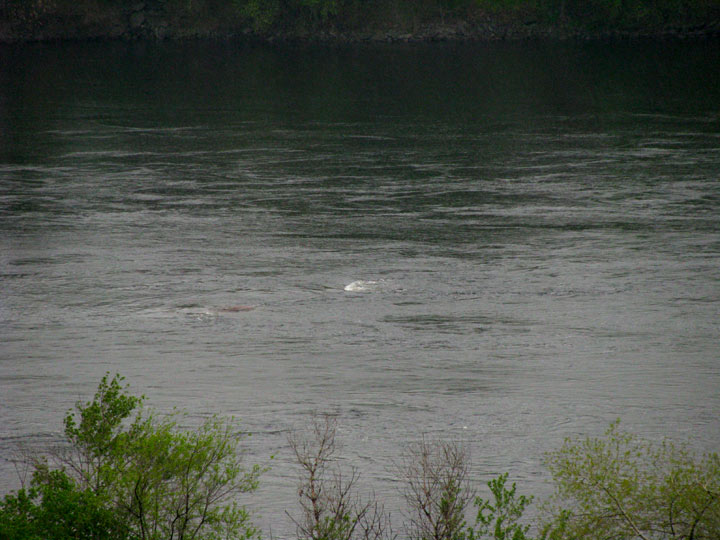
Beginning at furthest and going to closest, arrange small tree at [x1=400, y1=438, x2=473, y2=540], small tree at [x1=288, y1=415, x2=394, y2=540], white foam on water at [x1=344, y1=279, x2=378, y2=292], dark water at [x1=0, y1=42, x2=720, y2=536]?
1. white foam on water at [x1=344, y1=279, x2=378, y2=292]
2. dark water at [x1=0, y1=42, x2=720, y2=536]
3. small tree at [x1=288, y1=415, x2=394, y2=540]
4. small tree at [x1=400, y1=438, x2=473, y2=540]

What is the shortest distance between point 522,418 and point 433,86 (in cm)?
3159

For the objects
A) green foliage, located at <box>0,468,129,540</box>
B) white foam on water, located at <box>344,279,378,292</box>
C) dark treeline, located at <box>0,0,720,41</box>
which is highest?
dark treeline, located at <box>0,0,720,41</box>

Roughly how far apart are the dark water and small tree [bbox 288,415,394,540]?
0.91 feet

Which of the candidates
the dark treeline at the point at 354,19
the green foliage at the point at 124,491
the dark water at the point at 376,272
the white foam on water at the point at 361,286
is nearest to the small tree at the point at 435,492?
the dark water at the point at 376,272

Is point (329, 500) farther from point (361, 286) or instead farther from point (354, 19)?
point (354, 19)

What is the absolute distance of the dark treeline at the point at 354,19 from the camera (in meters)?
69.3

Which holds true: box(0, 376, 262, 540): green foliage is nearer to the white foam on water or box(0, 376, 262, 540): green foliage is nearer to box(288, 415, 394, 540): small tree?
box(288, 415, 394, 540): small tree

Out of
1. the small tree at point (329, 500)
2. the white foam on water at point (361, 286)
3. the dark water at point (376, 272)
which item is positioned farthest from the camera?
the white foam on water at point (361, 286)

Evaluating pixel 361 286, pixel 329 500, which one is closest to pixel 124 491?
pixel 329 500

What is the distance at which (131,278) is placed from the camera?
59.5 ft

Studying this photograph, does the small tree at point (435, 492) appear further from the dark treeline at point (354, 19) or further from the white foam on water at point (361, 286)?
the dark treeline at point (354, 19)

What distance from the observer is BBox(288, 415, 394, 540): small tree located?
9359 mm

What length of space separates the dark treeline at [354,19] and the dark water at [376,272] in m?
34.4

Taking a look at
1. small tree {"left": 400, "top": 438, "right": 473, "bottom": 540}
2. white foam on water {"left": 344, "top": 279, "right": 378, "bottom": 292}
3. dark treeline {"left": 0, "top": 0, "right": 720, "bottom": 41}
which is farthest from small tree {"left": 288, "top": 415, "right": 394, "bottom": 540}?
dark treeline {"left": 0, "top": 0, "right": 720, "bottom": 41}
